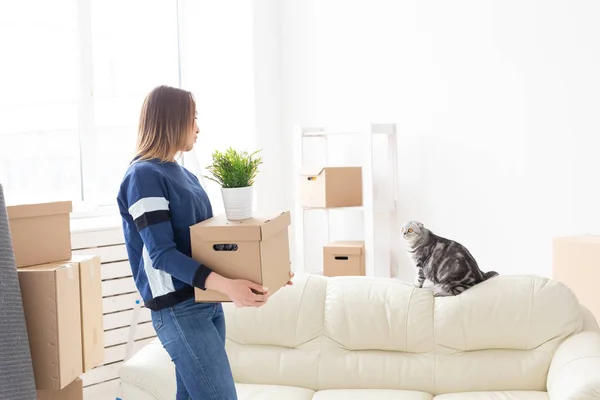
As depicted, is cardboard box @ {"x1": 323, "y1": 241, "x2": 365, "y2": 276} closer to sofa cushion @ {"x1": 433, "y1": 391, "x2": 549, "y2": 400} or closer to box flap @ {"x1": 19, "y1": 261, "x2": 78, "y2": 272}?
sofa cushion @ {"x1": 433, "y1": 391, "x2": 549, "y2": 400}

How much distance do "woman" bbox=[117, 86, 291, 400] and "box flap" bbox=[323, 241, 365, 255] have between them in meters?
2.14

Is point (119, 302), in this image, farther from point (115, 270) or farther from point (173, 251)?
point (173, 251)

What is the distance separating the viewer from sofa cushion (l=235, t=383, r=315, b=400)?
2.65 metres

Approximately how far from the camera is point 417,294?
2848 mm

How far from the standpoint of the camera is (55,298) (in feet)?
6.04

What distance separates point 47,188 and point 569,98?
2.90 metres

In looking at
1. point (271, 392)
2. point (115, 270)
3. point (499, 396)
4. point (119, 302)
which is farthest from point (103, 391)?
point (499, 396)

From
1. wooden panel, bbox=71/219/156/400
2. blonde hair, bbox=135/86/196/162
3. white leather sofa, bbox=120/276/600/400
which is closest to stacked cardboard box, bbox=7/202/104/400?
blonde hair, bbox=135/86/196/162

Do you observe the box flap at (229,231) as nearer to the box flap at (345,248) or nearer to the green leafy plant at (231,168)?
the green leafy plant at (231,168)

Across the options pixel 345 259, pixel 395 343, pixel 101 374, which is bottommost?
pixel 101 374

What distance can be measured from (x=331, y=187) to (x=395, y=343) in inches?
56.2

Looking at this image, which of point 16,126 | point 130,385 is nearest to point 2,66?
point 16,126

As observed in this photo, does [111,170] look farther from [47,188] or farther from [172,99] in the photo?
[172,99]

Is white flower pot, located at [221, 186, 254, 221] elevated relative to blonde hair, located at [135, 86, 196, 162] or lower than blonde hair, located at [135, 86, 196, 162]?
lower
